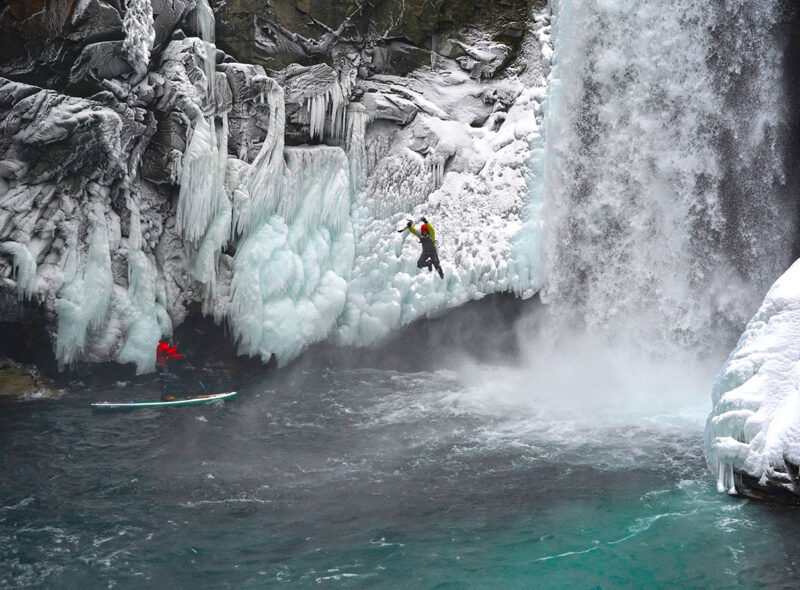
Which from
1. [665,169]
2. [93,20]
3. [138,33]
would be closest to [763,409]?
[665,169]

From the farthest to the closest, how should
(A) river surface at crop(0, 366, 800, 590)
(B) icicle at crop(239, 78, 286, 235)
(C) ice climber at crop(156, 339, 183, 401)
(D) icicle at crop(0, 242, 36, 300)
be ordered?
(B) icicle at crop(239, 78, 286, 235) < (C) ice climber at crop(156, 339, 183, 401) < (D) icicle at crop(0, 242, 36, 300) < (A) river surface at crop(0, 366, 800, 590)

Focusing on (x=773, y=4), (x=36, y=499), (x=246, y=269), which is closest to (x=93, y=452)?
(x=36, y=499)

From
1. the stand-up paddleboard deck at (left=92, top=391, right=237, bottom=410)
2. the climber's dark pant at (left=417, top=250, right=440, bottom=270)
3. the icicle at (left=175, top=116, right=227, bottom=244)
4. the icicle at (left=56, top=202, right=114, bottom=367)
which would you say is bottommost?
the stand-up paddleboard deck at (left=92, top=391, right=237, bottom=410)

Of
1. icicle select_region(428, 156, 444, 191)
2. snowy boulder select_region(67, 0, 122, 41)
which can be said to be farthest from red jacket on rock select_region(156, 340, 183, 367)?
icicle select_region(428, 156, 444, 191)

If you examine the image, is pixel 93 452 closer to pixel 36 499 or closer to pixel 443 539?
pixel 36 499

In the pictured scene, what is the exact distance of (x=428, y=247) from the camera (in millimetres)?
13227

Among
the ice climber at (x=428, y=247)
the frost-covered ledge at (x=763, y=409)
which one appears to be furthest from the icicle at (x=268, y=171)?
the frost-covered ledge at (x=763, y=409)

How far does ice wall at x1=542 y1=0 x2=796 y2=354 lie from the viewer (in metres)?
13.8

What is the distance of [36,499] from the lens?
9.16 meters

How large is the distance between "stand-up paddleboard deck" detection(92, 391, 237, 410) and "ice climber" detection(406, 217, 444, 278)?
3.90m

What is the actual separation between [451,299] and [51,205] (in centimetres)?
689

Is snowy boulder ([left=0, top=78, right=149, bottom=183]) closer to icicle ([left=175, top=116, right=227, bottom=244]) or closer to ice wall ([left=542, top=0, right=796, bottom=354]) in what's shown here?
icicle ([left=175, top=116, right=227, bottom=244])

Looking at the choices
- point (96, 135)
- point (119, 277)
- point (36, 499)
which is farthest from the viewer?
point (119, 277)

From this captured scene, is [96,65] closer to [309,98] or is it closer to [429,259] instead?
[309,98]
